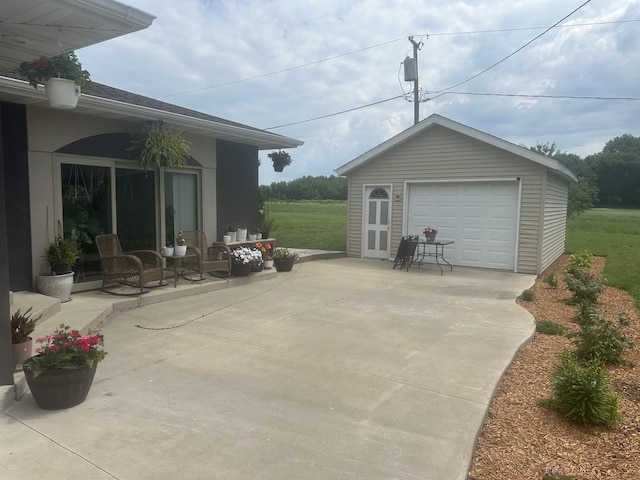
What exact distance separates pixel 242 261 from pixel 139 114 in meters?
2.97

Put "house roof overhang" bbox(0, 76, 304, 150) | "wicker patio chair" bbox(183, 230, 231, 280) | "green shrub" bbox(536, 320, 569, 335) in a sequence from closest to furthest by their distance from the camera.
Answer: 1. "house roof overhang" bbox(0, 76, 304, 150)
2. "green shrub" bbox(536, 320, 569, 335)
3. "wicker patio chair" bbox(183, 230, 231, 280)

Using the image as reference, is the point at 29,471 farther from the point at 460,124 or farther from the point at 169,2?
the point at 460,124

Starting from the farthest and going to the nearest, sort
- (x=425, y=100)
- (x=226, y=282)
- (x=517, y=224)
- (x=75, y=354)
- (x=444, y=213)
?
(x=425, y=100) → (x=444, y=213) → (x=517, y=224) → (x=226, y=282) → (x=75, y=354)

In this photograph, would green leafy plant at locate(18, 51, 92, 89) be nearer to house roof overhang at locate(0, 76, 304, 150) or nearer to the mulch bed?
house roof overhang at locate(0, 76, 304, 150)

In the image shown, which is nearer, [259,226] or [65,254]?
[65,254]

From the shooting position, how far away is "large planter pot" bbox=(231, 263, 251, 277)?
8133 millimetres

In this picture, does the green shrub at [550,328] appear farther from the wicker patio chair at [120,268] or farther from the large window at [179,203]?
the large window at [179,203]

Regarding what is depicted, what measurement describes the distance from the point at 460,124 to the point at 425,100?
28.0 ft

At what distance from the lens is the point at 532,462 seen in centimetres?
269

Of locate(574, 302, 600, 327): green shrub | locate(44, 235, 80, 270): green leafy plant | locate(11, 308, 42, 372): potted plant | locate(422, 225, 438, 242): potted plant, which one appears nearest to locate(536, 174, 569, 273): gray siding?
locate(422, 225, 438, 242): potted plant

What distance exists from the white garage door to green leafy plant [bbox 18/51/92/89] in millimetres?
8640

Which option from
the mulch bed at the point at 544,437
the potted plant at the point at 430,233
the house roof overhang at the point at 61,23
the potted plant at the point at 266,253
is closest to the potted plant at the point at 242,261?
the potted plant at the point at 266,253

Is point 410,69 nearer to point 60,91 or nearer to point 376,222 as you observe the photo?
point 376,222

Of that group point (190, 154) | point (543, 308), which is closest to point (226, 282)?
point (190, 154)
